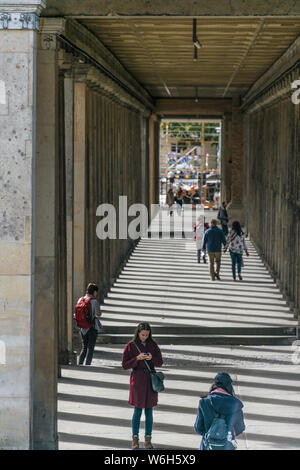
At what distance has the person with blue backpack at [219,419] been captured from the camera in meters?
8.70

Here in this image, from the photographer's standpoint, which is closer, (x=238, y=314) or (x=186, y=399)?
(x=186, y=399)

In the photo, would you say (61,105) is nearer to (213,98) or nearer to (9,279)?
(9,279)

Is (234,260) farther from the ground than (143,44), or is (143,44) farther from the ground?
(143,44)

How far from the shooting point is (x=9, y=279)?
33.0ft

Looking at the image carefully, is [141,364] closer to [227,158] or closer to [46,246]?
[46,246]

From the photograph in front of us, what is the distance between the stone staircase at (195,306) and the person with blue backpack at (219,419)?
9269 mm

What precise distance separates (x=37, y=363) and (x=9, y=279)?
1.29 m

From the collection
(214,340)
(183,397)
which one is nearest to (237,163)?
Result: (214,340)

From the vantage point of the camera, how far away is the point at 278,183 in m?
25.4

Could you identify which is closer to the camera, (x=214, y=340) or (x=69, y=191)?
(x=69, y=191)

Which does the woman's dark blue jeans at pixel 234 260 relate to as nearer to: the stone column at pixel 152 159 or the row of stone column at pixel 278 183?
the row of stone column at pixel 278 183

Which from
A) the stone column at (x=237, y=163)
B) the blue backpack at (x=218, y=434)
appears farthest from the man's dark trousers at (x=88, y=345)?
the stone column at (x=237, y=163)

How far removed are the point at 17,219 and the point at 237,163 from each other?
110ft
